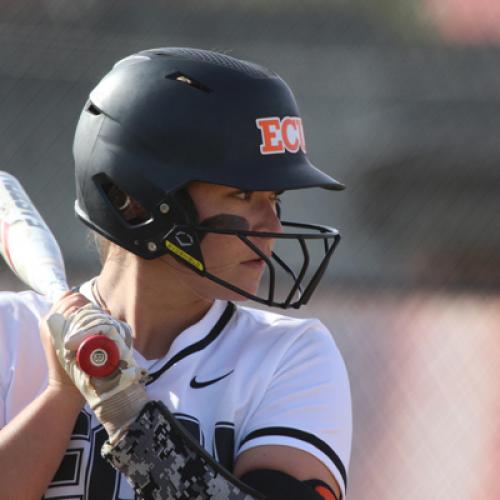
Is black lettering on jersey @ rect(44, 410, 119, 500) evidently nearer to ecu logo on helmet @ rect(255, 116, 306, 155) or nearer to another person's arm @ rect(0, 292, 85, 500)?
another person's arm @ rect(0, 292, 85, 500)

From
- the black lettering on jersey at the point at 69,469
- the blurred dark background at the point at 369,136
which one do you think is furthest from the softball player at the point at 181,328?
the blurred dark background at the point at 369,136

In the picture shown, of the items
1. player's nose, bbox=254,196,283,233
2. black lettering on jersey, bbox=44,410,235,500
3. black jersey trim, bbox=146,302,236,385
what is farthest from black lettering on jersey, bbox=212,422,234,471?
player's nose, bbox=254,196,283,233

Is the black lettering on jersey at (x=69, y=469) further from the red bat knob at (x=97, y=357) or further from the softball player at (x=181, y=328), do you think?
the red bat knob at (x=97, y=357)

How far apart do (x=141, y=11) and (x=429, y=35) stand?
2.86 feet

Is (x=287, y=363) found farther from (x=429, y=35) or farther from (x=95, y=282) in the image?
(x=429, y=35)

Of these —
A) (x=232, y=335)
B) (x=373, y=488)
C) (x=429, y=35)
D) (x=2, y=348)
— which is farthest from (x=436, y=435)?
(x=2, y=348)

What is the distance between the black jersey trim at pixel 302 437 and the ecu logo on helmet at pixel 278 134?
445mm

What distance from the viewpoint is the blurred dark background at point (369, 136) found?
10.0 feet

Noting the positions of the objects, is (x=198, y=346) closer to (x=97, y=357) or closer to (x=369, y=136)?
(x=97, y=357)

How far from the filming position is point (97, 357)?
1.46 meters

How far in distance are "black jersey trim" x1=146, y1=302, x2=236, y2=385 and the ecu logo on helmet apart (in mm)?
282

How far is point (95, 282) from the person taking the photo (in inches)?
70.2

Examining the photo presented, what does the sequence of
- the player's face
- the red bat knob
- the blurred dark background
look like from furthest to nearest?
the blurred dark background → the player's face → the red bat knob

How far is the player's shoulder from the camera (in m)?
1.68
